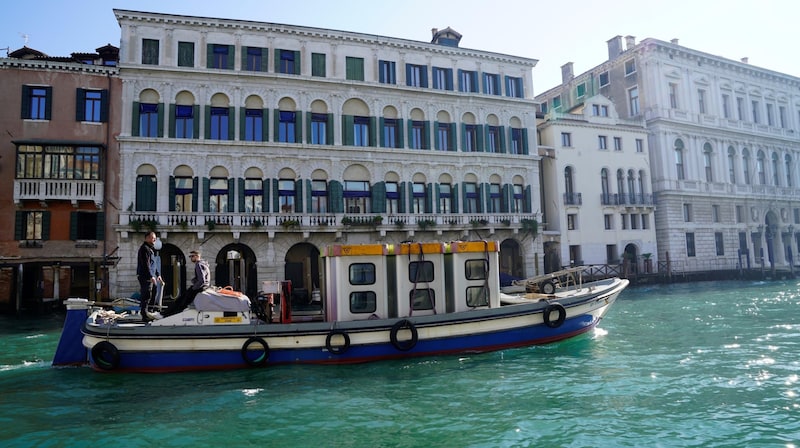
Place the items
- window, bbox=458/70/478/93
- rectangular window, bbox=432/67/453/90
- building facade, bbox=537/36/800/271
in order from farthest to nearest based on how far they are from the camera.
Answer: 1. building facade, bbox=537/36/800/271
2. window, bbox=458/70/478/93
3. rectangular window, bbox=432/67/453/90

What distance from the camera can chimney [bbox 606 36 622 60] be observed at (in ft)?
130

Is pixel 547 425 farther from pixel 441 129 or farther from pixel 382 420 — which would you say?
pixel 441 129

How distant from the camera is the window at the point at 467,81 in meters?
29.8

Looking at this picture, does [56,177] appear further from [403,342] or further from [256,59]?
[403,342]

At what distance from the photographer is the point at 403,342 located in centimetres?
1107

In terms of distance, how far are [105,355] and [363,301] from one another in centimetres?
528

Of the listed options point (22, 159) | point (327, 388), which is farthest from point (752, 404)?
point (22, 159)

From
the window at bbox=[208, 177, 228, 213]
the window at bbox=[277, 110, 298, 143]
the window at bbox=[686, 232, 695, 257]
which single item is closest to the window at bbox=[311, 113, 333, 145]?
the window at bbox=[277, 110, 298, 143]

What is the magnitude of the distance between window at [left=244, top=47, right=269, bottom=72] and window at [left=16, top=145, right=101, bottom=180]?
8.08m

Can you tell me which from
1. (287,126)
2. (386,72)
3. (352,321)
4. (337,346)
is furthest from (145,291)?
(386,72)

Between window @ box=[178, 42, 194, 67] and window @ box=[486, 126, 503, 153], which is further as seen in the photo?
window @ box=[486, 126, 503, 153]

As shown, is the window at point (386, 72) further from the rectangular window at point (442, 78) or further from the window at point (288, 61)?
the window at point (288, 61)

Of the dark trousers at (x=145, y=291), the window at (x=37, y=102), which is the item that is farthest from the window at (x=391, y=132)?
the dark trousers at (x=145, y=291)

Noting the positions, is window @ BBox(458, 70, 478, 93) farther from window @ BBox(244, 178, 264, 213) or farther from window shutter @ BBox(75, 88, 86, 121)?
window shutter @ BBox(75, 88, 86, 121)
